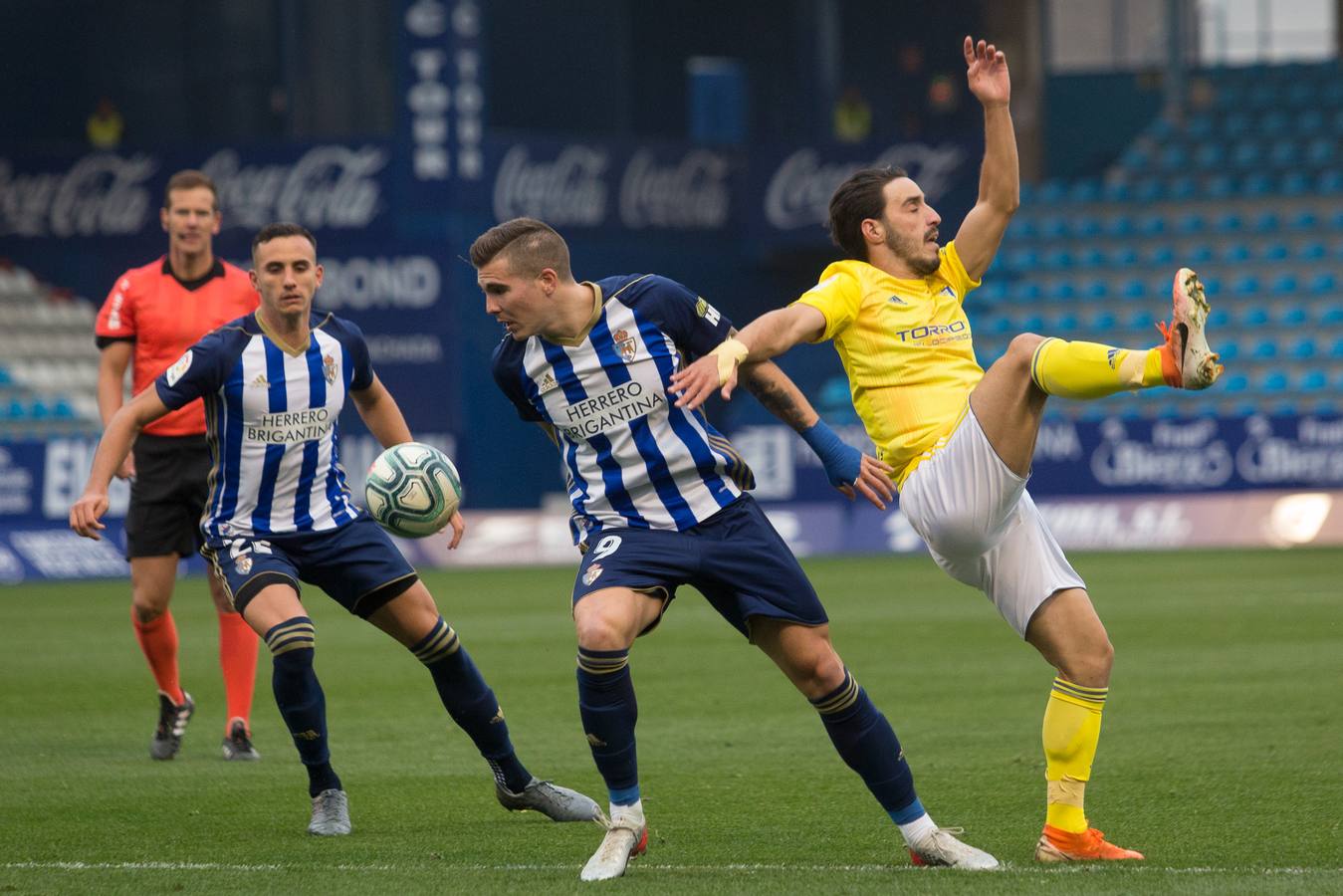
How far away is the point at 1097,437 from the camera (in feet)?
68.6

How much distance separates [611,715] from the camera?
5.49 metres

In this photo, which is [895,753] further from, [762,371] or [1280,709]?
[1280,709]

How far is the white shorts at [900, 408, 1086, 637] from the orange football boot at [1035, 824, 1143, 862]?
1.92ft

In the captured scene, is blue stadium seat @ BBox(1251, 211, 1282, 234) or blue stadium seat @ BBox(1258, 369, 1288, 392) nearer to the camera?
blue stadium seat @ BBox(1258, 369, 1288, 392)

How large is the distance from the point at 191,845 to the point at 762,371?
235cm

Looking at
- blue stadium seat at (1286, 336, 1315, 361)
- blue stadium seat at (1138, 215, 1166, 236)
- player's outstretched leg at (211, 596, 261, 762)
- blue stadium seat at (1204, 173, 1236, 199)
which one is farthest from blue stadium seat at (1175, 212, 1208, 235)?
player's outstretched leg at (211, 596, 261, 762)

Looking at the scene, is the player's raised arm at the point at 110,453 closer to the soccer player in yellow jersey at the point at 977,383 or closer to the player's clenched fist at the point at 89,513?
the player's clenched fist at the point at 89,513

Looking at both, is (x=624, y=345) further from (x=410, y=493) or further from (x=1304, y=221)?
(x=1304, y=221)

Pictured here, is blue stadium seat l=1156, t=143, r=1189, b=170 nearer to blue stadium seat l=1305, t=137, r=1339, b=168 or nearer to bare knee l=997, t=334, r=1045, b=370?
blue stadium seat l=1305, t=137, r=1339, b=168

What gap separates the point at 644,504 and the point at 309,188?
18.9 m

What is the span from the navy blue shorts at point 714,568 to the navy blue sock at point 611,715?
208 mm

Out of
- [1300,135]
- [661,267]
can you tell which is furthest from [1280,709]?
[1300,135]

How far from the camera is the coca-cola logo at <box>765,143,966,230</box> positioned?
80.6 ft

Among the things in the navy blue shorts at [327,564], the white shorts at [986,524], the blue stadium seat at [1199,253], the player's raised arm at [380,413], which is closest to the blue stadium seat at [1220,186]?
the blue stadium seat at [1199,253]
